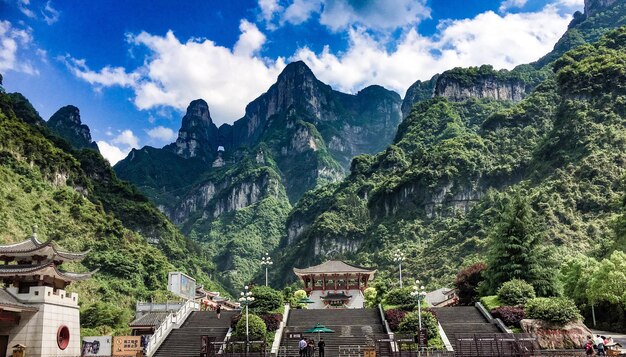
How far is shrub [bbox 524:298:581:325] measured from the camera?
3078 centimetres

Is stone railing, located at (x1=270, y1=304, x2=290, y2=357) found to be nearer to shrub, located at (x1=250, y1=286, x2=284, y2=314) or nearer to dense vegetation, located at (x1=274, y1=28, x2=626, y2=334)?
shrub, located at (x1=250, y1=286, x2=284, y2=314)

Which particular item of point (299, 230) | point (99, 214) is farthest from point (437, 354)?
point (299, 230)

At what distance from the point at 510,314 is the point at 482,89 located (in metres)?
154

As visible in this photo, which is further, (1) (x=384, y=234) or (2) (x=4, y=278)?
(1) (x=384, y=234)

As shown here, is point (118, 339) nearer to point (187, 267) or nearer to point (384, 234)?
point (187, 267)

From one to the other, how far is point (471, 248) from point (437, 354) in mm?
68269

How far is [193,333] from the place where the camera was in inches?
1355

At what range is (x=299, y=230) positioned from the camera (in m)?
185

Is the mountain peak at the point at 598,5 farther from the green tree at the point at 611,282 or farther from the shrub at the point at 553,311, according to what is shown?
the shrub at the point at 553,311

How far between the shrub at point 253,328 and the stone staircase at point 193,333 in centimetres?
156

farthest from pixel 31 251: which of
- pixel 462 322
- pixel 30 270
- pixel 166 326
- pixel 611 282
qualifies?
pixel 611 282

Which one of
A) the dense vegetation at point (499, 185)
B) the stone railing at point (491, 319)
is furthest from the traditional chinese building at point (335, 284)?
the stone railing at point (491, 319)

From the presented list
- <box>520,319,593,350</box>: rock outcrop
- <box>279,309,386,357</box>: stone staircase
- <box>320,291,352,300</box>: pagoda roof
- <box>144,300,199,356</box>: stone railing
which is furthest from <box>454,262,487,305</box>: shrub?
<box>144,300,199,356</box>: stone railing

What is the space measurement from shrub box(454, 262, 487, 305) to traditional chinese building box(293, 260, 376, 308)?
16.3 metres
